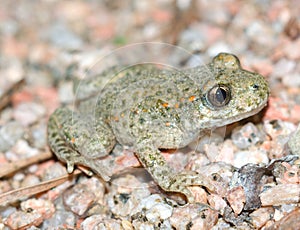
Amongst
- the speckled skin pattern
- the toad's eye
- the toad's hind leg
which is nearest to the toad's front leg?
the speckled skin pattern

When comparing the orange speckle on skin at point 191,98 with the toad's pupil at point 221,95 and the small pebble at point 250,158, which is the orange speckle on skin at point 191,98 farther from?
the small pebble at point 250,158

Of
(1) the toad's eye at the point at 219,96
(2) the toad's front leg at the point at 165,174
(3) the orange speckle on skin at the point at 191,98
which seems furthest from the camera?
(3) the orange speckle on skin at the point at 191,98

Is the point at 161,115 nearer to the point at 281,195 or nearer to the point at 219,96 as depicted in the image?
the point at 219,96

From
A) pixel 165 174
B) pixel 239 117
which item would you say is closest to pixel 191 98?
pixel 239 117

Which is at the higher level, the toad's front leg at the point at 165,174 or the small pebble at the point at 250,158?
the small pebble at the point at 250,158

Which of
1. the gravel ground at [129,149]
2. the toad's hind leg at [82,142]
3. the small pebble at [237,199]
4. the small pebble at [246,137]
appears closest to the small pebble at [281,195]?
the gravel ground at [129,149]

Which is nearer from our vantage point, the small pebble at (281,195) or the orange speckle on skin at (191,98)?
the small pebble at (281,195)

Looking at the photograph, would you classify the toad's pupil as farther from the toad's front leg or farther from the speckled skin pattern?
the toad's front leg
